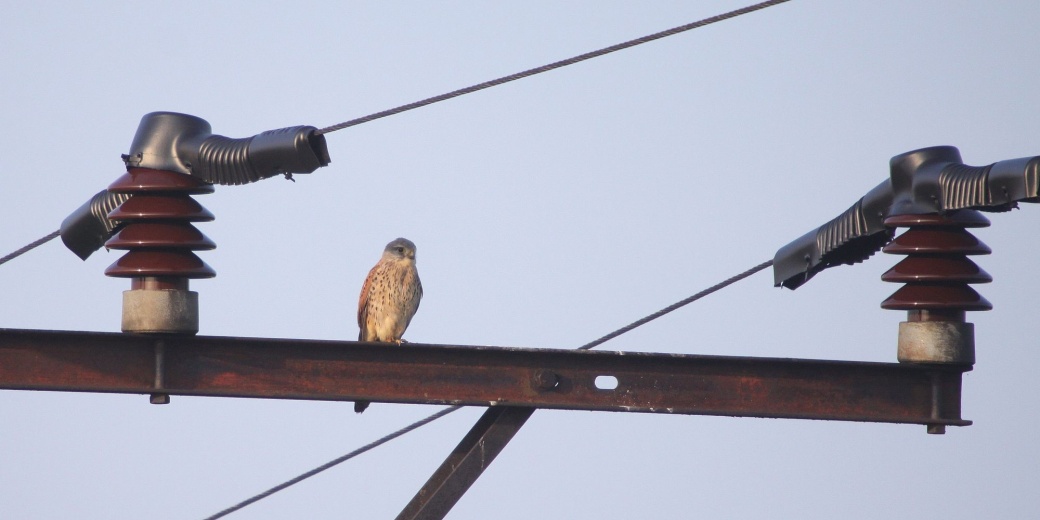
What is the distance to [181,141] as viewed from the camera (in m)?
6.06

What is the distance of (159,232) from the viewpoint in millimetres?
6012

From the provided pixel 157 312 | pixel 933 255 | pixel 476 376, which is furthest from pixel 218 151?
pixel 933 255

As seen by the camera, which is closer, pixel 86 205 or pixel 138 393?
pixel 138 393

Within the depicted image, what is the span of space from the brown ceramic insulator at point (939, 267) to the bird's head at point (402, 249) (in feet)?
16.2

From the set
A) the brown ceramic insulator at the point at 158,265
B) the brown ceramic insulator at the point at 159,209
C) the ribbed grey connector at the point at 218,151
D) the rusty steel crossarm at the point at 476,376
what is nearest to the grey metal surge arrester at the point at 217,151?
the ribbed grey connector at the point at 218,151

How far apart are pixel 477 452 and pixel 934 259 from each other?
233 centimetres

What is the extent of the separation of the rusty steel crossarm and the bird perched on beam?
433 centimetres

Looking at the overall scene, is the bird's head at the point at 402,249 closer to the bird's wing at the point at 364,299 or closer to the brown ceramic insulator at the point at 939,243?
the bird's wing at the point at 364,299

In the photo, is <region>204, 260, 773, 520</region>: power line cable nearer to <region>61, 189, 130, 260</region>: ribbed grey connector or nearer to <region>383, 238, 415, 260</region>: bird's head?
<region>61, 189, 130, 260</region>: ribbed grey connector

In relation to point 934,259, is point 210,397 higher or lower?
lower

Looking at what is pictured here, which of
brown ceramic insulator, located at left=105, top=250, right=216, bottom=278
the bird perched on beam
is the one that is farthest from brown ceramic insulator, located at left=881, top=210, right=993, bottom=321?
the bird perched on beam

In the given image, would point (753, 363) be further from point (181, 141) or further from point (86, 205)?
point (86, 205)

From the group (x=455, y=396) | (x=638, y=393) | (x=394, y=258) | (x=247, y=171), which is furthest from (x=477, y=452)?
(x=394, y=258)

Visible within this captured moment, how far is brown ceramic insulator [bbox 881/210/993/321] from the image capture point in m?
6.12
